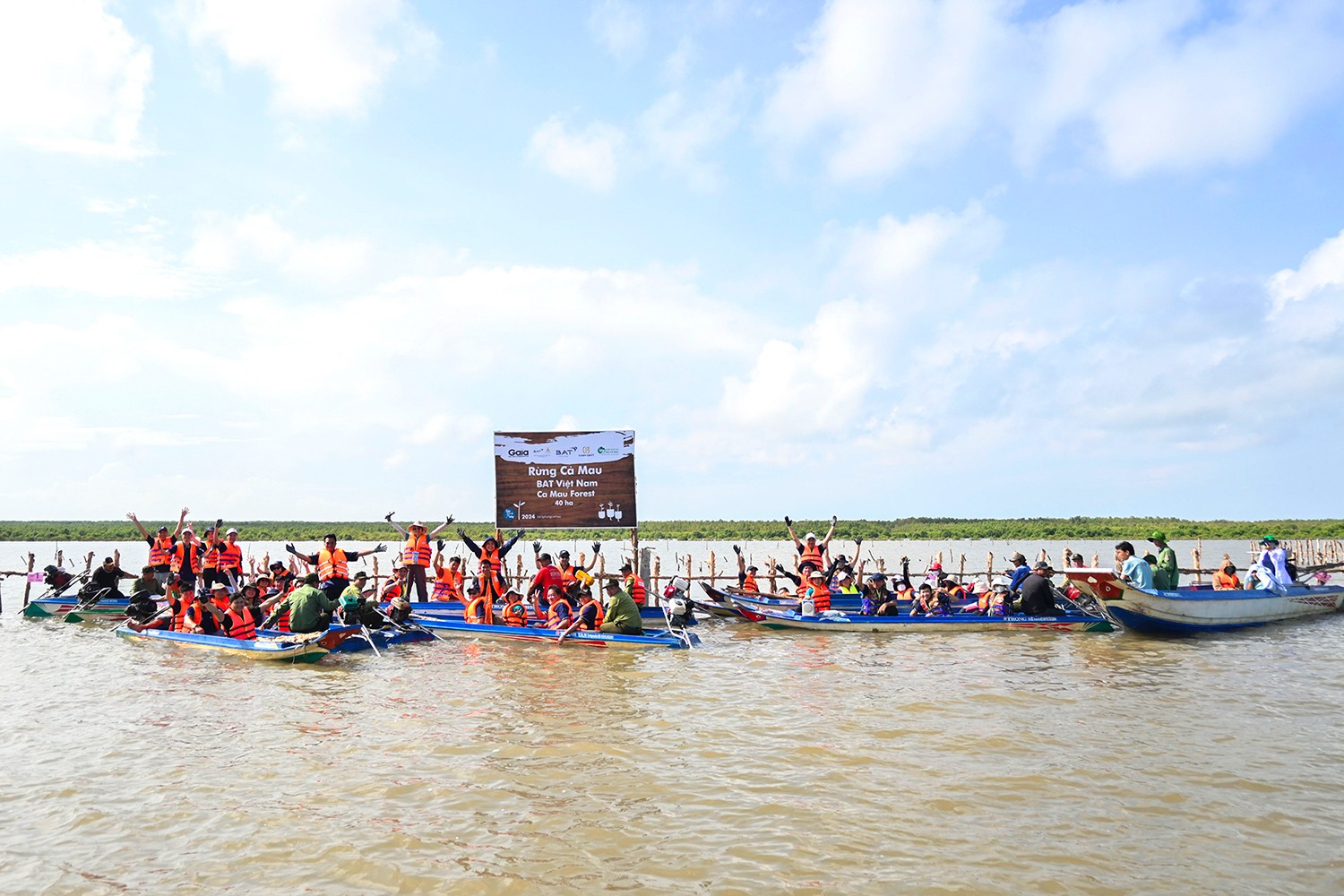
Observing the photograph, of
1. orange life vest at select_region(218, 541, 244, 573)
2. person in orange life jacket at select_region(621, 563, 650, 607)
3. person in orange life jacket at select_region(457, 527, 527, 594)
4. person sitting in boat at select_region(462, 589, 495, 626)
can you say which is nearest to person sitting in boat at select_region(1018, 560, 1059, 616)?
person in orange life jacket at select_region(621, 563, 650, 607)

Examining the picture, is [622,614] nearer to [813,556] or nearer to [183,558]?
[813,556]

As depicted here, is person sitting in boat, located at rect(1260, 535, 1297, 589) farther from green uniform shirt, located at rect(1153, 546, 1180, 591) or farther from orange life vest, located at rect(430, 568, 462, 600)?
orange life vest, located at rect(430, 568, 462, 600)

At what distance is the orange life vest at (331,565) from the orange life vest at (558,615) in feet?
16.3

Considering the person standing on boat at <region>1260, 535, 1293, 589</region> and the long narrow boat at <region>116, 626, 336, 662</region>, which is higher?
the person standing on boat at <region>1260, 535, 1293, 589</region>

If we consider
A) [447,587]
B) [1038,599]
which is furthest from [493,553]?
[1038,599]

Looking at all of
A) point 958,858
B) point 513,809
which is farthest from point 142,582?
point 958,858

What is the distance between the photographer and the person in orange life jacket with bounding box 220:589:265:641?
45.7ft

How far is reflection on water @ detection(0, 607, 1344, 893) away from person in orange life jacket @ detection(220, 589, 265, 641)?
2.28 ft

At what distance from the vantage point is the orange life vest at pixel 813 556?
19.2 meters

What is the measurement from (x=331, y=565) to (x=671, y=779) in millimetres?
12123

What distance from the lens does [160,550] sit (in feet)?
64.7

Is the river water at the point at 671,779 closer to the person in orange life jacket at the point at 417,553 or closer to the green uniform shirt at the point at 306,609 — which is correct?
the green uniform shirt at the point at 306,609

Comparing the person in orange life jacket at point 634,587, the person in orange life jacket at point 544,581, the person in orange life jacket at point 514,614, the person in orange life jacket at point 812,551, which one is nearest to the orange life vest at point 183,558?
the person in orange life jacket at point 514,614

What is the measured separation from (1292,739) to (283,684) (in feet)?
41.6
